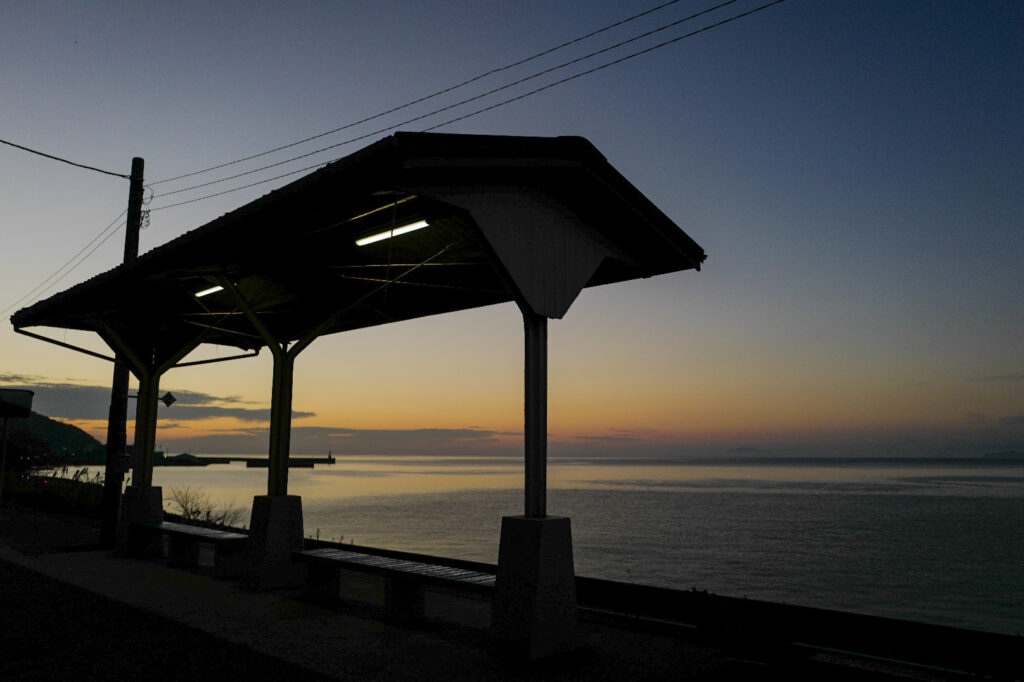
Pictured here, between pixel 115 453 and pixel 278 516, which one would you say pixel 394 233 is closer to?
pixel 278 516

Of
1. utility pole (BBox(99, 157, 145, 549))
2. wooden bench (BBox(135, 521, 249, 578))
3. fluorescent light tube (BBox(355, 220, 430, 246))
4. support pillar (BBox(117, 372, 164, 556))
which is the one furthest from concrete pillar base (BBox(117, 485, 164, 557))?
fluorescent light tube (BBox(355, 220, 430, 246))

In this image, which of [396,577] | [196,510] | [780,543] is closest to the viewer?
[396,577]

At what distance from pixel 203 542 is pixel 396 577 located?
3.62 m

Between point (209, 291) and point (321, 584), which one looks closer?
point (321, 584)

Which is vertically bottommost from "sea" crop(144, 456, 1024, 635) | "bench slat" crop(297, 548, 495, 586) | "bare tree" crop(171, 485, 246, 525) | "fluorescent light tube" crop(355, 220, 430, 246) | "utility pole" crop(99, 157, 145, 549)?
"sea" crop(144, 456, 1024, 635)

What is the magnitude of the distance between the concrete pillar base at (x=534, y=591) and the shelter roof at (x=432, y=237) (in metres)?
1.67

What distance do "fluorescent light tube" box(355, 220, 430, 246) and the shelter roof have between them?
45mm

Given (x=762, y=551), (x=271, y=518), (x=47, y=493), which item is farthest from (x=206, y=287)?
(x=762, y=551)

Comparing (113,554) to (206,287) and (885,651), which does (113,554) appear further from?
(885,651)

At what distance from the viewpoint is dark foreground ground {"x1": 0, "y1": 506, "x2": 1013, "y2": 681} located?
4.69 metres

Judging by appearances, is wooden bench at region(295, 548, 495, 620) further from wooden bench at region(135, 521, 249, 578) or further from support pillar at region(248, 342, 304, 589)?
wooden bench at region(135, 521, 249, 578)

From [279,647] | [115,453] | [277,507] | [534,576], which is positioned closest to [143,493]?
[115,453]

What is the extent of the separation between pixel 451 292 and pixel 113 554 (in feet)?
21.5

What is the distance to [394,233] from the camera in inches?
246
